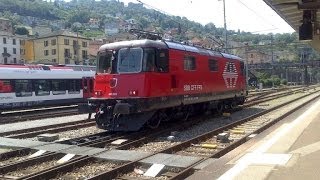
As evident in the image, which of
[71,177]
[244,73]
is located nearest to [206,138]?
[71,177]

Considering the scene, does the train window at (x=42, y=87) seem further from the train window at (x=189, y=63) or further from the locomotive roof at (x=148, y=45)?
the train window at (x=189, y=63)

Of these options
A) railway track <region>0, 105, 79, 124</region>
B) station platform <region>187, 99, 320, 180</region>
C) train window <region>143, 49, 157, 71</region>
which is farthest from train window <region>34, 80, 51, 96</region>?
station platform <region>187, 99, 320, 180</region>

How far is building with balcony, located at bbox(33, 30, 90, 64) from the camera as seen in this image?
92.0 metres

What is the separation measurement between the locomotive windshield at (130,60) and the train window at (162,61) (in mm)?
632

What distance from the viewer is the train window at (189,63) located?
16.6m

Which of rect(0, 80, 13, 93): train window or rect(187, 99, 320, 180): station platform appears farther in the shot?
rect(0, 80, 13, 93): train window

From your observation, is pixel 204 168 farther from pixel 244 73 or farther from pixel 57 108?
pixel 57 108

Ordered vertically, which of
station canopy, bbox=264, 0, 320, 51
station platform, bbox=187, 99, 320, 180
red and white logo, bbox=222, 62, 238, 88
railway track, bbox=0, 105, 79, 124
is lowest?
railway track, bbox=0, 105, 79, 124

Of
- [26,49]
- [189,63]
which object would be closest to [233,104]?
[189,63]

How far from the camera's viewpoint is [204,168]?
8422mm

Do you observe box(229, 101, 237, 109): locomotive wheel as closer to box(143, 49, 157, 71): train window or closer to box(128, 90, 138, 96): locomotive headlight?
box(143, 49, 157, 71): train window

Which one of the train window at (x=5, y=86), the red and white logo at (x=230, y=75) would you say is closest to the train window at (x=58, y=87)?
the train window at (x=5, y=86)

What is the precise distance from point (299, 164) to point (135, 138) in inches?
245

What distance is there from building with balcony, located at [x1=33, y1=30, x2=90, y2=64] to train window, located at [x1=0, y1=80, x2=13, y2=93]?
216 feet
